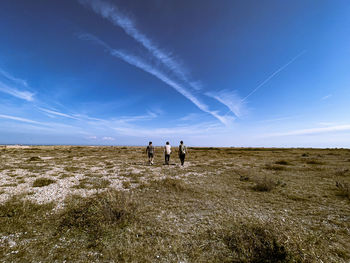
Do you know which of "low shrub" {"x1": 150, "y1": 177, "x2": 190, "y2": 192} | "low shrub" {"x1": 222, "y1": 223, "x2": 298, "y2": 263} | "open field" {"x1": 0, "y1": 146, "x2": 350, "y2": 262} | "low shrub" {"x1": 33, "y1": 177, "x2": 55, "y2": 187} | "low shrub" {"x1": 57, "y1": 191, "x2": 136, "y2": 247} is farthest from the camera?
"low shrub" {"x1": 33, "y1": 177, "x2": 55, "y2": 187}

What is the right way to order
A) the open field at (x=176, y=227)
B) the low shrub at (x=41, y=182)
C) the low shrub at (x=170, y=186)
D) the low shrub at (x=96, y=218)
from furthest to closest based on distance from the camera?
the low shrub at (x=41, y=182)
the low shrub at (x=170, y=186)
the low shrub at (x=96, y=218)
the open field at (x=176, y=227)

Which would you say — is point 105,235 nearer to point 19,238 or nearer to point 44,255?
point 44,255

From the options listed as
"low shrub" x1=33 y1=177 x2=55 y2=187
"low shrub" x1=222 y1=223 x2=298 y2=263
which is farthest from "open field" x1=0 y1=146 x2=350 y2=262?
"low shrub" x1=33 y1=177 x2=55 y2=187

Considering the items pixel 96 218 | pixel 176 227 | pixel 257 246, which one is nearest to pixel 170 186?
pixel 176 227

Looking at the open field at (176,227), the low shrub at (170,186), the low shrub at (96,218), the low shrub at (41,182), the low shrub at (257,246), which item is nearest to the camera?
the low shrub at (257,246)

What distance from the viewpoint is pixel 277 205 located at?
24.2 ft

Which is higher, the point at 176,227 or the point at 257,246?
the point at 257,246

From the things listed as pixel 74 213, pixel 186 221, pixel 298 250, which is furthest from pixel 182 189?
pixel 298 250

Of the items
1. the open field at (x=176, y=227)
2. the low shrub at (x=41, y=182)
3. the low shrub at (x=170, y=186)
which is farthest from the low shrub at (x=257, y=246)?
the low shrub at (x=41, y=182)

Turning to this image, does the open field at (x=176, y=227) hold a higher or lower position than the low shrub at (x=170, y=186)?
lower

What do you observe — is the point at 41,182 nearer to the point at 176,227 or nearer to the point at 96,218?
the point at 96,218

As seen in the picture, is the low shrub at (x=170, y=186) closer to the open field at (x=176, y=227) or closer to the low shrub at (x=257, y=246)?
the open field at (x=176, y=227)

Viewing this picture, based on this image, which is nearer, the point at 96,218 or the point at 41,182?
the point at 96,218

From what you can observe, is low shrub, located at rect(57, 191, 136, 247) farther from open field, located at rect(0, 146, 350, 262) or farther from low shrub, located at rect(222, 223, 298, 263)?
low shrub, located at rect(222, 223, 298, 263)
